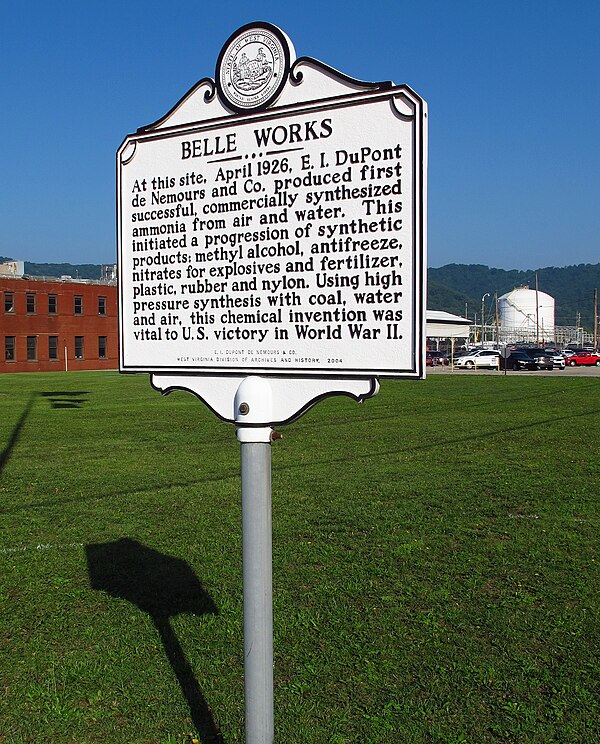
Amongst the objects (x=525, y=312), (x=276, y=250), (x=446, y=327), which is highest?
(x=525, y=312)

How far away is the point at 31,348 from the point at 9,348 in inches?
83.4

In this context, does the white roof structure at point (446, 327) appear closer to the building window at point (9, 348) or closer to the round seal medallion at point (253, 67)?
the building window at point (9, 348)

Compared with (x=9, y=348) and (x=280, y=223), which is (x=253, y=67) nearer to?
(x=280, y=223)

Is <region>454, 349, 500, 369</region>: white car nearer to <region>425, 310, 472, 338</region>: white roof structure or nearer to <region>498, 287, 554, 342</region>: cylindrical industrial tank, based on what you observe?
<region>425, 310, 472, 338</region>: white roof structure

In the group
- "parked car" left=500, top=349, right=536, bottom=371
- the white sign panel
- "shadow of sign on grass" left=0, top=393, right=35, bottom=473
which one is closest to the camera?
the white sign panel

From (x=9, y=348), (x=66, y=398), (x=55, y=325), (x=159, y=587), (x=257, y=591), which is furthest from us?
(x=55, y=325)

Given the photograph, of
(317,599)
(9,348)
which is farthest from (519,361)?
(317,599)

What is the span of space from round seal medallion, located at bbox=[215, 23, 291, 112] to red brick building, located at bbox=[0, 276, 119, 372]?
66.9 metres

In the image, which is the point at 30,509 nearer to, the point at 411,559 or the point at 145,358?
the point at 411,559

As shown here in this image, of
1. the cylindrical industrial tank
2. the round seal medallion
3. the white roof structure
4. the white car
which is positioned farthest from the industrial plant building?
the cylindrical industrial tank

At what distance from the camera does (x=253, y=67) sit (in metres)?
3.35

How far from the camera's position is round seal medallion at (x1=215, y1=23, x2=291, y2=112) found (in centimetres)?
325

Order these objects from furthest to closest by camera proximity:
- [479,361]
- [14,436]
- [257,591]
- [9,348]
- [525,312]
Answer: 1. [525,312]
2. [9,348]
3. [479,361]
4. [14,436]
5. [257,591]

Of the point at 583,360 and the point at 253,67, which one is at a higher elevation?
the point at 253,67
